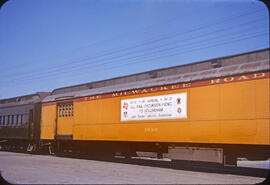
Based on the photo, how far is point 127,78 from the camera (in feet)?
51.0

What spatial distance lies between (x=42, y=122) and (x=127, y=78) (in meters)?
7.15

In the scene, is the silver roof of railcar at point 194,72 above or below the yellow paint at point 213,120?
above

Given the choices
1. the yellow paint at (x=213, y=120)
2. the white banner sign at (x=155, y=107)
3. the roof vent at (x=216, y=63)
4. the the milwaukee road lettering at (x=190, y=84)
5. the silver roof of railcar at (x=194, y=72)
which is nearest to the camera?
the yellow paint at (x=213, y=120)

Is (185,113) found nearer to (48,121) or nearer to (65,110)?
(65,110)

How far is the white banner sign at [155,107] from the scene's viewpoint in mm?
11859

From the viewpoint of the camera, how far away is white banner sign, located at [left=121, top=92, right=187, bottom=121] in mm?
11859

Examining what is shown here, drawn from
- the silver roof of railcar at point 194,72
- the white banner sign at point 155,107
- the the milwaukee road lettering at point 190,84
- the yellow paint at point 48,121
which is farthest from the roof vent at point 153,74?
the yellow paint at point 48,121

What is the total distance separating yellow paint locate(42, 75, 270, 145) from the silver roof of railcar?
1.31 feet

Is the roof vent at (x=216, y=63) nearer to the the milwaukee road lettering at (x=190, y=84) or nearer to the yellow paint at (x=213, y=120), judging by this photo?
the the milwaukee road lettering at (x=190, y=84)

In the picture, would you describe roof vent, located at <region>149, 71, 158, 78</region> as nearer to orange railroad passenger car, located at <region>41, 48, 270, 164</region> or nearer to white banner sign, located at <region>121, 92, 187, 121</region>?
orange railroad passenger car, located at <region>41, 48, 270, 164</region>

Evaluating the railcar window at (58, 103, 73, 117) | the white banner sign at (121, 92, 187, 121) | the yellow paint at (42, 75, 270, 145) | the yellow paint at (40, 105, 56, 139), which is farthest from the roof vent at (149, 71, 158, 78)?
the yellow paint at (40, 105, 56, 139)

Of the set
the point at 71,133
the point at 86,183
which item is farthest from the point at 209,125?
the point at 71,133

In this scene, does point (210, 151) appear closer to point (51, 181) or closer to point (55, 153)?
point (51, 181)

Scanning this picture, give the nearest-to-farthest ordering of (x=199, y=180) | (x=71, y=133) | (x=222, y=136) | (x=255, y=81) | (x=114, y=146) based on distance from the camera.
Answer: (x=199, y=180) < (x=255, y=81) < (x=222, y=136) < (x=114, y=146) < (x=71, y=133)
